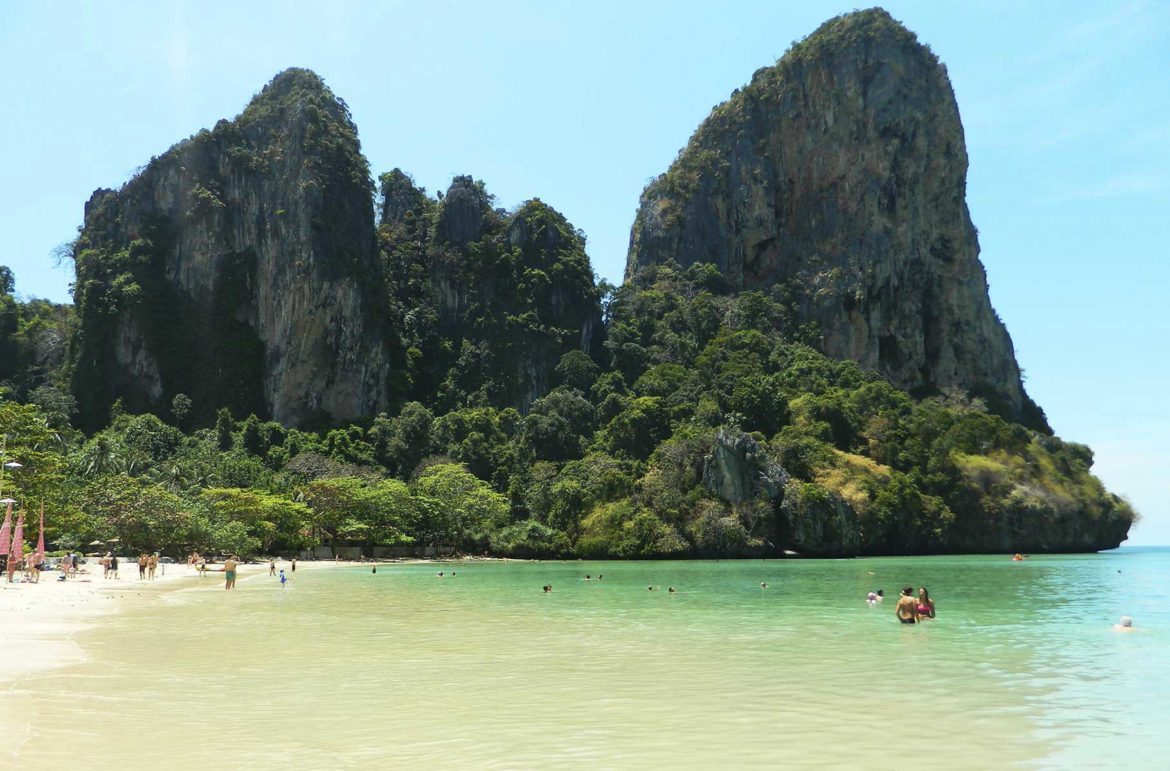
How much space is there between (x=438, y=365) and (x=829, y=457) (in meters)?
47.2

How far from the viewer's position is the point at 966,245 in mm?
105375

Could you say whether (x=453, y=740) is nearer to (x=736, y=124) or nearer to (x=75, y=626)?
(x=75, y=626)

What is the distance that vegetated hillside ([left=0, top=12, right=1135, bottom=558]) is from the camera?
65.9 meters

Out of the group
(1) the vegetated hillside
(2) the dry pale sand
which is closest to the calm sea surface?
(2) the dry pale sand

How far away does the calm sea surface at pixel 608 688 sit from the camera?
9.45 meters

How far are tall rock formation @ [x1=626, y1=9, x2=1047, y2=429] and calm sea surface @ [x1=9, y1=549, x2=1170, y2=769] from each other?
79.2 m

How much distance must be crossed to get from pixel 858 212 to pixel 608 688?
3900 inches

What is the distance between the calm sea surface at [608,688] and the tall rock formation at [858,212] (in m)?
79.2

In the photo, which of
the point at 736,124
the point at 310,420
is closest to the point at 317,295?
the point at 310,420

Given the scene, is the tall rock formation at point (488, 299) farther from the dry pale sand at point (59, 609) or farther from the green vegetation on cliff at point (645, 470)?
the dry pale sand at point (59, 609)

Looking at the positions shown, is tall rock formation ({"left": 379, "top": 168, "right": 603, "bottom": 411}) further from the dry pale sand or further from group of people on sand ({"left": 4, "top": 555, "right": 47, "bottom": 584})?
group of people on sand ({"left": 4, "top": 555, "right": 47, "bottom": 584})

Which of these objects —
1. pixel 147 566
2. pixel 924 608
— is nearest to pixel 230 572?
pixel 147 566

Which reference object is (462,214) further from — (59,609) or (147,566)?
(59,609)

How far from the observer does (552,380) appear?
9750 centimetres
